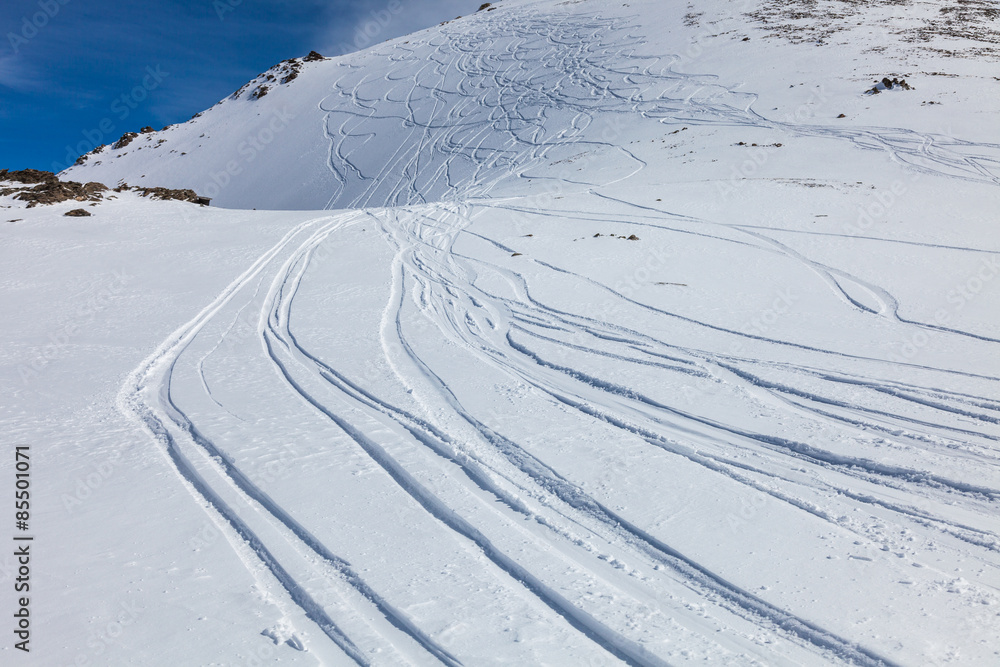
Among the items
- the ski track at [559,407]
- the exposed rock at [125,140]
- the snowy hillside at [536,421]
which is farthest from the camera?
the exposed rock at [125,140]

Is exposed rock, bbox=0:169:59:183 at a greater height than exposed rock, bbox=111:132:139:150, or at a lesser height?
lesser

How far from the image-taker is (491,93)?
29938 millimetres

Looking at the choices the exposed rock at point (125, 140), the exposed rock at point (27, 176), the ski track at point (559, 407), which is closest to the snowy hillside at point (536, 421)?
the ski track at point (559, 407)

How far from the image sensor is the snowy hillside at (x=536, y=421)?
9.68 feet

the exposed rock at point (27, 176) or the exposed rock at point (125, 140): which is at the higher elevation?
the exposed rock at point (125, 140)

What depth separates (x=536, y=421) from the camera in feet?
16.4

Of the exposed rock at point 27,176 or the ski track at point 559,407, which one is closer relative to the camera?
the ski track at point 559,407

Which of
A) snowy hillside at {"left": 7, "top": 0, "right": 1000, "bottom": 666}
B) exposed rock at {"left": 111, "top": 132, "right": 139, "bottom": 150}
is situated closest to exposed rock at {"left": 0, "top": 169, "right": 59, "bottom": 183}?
snowy hillside at {"left": 7, "top": 0, "right": 1000, "bottom": 666}

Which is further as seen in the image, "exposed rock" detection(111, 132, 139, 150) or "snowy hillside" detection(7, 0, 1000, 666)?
"exposed rock" detection(111, 132, 139, 150)

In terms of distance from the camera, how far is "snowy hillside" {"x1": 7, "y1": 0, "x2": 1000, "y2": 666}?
2951 millimetres

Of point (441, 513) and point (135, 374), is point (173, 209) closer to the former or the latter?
point (135, 374)

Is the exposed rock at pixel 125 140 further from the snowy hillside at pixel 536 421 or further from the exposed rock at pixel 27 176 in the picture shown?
the snowy hillside at pixel 536 421

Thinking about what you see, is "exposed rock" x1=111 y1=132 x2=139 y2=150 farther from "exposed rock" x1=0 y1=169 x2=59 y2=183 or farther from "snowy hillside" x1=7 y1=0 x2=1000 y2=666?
"snowy hillside" x1=7 y1=0 x2=1000 y2=666

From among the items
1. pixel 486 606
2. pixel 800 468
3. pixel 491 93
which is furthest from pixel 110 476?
pixel 491 93
